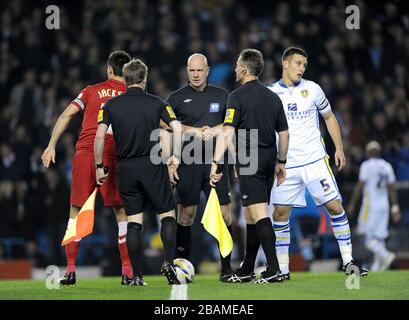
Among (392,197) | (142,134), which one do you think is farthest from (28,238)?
(142,134)

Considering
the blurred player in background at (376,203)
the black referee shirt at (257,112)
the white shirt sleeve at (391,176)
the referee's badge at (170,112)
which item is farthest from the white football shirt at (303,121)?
the white shirt sleeve at (391,176)

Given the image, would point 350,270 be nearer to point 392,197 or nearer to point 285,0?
point 392,197

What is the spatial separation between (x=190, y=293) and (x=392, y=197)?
8757 mm

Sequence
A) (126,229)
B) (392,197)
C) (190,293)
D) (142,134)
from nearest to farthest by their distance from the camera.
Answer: (190,293) → (142,134) → (126,229) → (392,197)

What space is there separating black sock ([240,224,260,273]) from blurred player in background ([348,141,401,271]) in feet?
23.1

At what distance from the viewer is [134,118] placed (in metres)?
9.70

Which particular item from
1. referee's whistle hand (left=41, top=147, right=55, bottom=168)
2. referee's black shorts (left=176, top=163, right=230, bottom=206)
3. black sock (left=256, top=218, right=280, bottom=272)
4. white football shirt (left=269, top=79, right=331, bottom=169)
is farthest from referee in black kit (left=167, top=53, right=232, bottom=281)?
referee's whistle hand (left=41, top=147, right=55, bottom=168)

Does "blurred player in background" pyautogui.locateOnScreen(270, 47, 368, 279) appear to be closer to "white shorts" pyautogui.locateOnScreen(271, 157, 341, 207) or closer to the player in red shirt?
"white shorts" pyautogui.locateOnScreen(271, 157, 341, 207)

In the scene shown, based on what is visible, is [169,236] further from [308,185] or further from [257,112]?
[308,185]

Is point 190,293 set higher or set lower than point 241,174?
lower

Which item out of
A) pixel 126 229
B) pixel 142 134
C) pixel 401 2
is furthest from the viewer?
pixel 401 2

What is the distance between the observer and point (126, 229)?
10.4 m

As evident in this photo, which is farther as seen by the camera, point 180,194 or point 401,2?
point 401,2

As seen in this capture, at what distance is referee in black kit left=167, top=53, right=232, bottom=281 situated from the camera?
10555 mm
